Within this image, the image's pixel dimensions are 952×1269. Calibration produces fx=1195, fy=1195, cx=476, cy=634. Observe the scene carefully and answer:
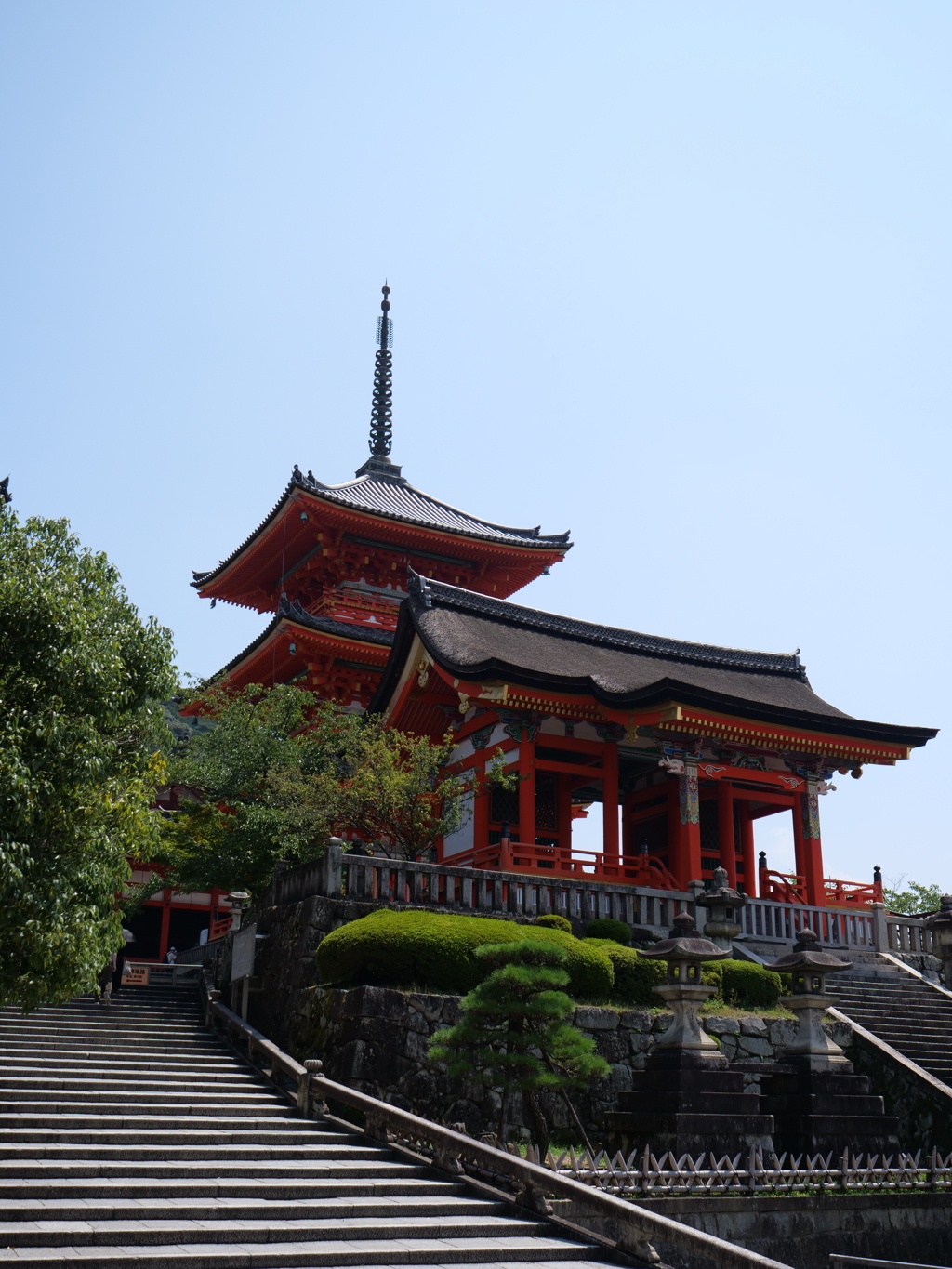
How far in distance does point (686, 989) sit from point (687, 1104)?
4.70 feet

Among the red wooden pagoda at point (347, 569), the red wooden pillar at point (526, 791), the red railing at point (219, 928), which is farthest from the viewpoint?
the red wooden pagoda at point (347, 569)

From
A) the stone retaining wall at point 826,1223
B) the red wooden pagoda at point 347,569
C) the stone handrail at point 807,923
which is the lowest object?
the stone retaining wall at point 826,1223

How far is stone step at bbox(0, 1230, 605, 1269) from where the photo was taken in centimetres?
837

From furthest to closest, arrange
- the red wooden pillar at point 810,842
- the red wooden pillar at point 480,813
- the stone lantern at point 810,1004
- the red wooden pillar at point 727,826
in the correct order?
the red wooden pillar at point 727,826, the red wooden pillar at point 810,842, the red wooden pillar at point 480,813, the stone lantern at point 810,1004

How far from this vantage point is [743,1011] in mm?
16703

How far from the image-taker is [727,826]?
77.2ft

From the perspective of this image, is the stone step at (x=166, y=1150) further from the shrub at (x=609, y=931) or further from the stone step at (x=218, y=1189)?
the shrub at (x=609, y=931)

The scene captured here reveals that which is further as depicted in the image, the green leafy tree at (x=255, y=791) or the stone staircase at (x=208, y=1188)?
the green leafy tree at (x=255, y=791)

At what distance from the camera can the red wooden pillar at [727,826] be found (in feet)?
76.8

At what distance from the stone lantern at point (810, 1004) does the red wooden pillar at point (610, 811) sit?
20.1 ft

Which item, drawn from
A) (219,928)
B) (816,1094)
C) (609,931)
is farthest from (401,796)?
(219,928)

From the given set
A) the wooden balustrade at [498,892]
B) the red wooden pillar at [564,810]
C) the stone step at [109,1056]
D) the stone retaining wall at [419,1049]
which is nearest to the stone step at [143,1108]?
the stone retaining wall at [419,1049]

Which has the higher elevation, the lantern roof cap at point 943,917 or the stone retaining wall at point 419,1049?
the lantern roof cap at point 943,917

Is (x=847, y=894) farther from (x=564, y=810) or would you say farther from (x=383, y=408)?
(x=383, y=408)
